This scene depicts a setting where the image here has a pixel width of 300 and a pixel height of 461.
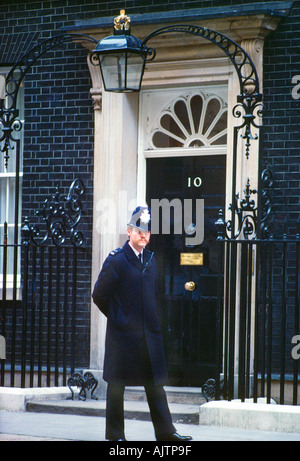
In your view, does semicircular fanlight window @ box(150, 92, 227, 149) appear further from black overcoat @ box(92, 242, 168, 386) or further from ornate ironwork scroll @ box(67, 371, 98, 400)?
black overcoat @ box(92, 242, 168, 386)

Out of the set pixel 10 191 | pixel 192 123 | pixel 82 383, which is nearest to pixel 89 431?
pixel 82 383

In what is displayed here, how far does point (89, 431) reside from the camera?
27.0 feet

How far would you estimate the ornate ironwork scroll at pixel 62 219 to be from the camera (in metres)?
9.80

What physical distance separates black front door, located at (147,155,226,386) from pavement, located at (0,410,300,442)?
56.4 inches

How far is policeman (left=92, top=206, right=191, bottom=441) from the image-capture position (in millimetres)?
7312

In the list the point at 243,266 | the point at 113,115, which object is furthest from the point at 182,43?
the point at 243,266

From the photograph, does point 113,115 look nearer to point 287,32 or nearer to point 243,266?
point 287,32

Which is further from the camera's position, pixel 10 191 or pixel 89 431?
pixel 10 191

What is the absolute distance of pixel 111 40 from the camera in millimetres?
8656

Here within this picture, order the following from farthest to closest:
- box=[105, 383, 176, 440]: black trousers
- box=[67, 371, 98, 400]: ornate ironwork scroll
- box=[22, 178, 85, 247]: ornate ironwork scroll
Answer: box=[67, 371, 98, 400]: ornate ironwork scroll, box=[22, 178, 85, 247]: ornate ironwork scroll, box=[105, 383, 176, 440]: black trousers

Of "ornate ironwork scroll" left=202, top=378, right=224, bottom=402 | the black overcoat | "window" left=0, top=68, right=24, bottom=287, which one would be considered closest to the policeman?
the black overcoat

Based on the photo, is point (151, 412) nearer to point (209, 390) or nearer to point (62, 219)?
point (209, 390)

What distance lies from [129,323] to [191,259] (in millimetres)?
3092

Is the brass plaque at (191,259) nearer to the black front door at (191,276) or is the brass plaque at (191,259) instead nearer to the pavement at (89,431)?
the black front door at (191,276)
